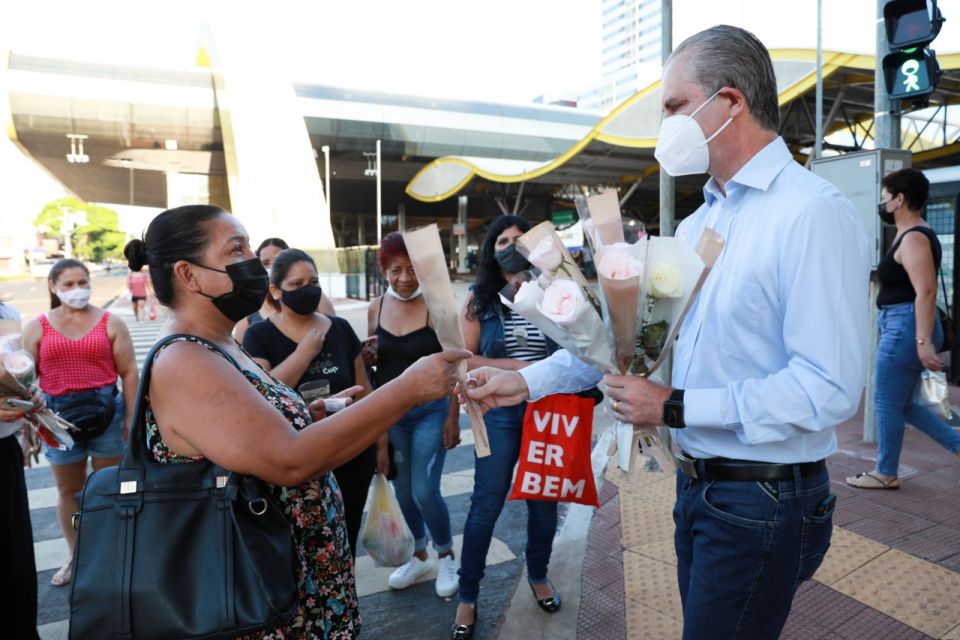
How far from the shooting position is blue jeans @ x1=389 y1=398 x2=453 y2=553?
3.80 meters

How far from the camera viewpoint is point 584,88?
149 metres

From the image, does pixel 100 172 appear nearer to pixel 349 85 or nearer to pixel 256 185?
pixel 349 85

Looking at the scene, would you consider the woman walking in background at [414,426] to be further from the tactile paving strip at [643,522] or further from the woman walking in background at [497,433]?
the tactile paving strip at [643,522]

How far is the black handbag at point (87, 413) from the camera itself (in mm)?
3908

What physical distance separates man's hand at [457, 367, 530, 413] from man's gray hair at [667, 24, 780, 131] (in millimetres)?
1045

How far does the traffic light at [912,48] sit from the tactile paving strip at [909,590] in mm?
3835

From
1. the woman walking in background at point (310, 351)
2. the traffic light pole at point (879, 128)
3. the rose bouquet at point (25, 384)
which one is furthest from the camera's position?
the traffic light pole at point (879, 128)

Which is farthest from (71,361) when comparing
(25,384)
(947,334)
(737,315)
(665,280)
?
(947,334)

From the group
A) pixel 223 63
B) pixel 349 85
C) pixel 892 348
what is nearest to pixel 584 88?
pixel 349 85

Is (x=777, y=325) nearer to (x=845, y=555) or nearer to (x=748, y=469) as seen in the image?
(x=748, y=469)

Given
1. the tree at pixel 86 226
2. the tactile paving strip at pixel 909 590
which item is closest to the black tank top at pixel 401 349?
the tactile paving strip at pixel 909 590

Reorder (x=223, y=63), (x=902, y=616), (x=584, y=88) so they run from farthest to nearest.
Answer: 1. (x=584, y=88)
2. (x=223, y=63)
3. (x=902, y=616)

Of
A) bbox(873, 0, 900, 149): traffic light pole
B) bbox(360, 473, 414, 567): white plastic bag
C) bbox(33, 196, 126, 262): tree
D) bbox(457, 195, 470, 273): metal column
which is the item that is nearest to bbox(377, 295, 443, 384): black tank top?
bbox(360, 473, 414, 567): white plastic bag

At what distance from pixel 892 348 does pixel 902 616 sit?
203 centimetres
